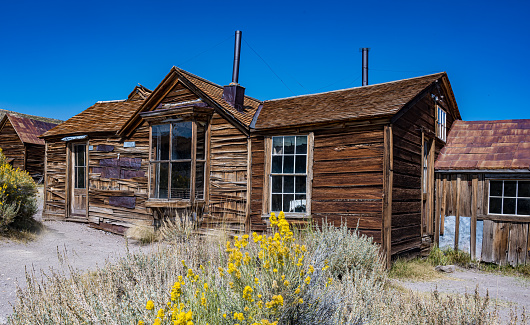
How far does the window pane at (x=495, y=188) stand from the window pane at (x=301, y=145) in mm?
4633

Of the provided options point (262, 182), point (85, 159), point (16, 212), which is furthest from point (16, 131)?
point (262, 182)

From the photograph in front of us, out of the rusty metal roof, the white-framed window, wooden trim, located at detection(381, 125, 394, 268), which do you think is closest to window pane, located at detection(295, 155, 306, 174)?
wooden trim, located at detection(381, 125, 394, 268)

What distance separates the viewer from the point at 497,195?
9.37 meters

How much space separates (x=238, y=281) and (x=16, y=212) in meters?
9.08

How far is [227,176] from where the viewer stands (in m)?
10.0

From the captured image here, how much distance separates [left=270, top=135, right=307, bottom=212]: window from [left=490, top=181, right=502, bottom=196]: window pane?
4.56 meters

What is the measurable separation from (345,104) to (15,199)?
882cm

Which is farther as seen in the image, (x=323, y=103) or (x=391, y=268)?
(x=323, y=103)

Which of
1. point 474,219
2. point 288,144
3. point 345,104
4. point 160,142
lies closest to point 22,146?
point 160,142

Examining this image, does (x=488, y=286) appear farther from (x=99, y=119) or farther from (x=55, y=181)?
(x=55, y=181)

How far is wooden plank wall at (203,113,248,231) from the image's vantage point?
9.78 m

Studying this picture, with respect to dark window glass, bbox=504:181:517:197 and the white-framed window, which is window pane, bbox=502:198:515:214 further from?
the white-framed window

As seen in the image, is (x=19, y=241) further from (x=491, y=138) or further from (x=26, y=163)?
(x=26, y=163)

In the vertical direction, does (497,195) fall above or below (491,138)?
below
